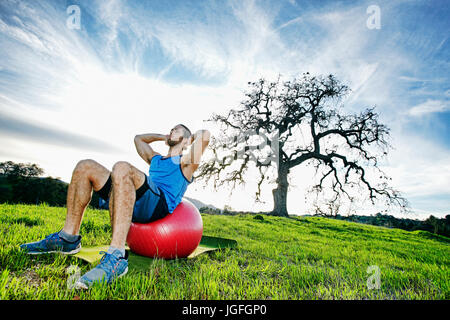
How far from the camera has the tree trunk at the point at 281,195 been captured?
1437 centimetres

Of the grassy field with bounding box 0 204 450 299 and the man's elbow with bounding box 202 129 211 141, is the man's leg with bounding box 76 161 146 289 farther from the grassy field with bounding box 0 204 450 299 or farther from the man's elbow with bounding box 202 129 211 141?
the man's elbow with bounding box 202 129 211 141

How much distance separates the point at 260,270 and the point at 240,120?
14.7 metres

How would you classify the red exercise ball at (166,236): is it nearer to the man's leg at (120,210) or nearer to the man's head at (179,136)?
the man's leg at (120,210)

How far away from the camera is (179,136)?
129 inches

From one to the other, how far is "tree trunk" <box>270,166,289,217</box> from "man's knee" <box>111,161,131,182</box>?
13.3 meters

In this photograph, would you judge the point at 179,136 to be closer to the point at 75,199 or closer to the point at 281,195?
the point at 75,199

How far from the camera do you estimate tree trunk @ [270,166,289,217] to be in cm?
1437

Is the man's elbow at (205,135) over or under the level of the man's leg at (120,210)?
over

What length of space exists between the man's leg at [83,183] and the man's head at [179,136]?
105 cm

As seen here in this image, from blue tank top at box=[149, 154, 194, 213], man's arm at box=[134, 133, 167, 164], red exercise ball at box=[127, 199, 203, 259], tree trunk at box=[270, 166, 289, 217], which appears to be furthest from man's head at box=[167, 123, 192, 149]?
tree trunk at box=[270, 166, 289, 217]

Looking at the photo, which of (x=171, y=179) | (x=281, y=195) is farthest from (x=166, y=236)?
(x=281, y=195)

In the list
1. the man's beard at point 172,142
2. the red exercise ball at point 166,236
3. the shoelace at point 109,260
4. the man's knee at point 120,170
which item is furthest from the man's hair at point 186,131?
the shoelace at point 109,260
